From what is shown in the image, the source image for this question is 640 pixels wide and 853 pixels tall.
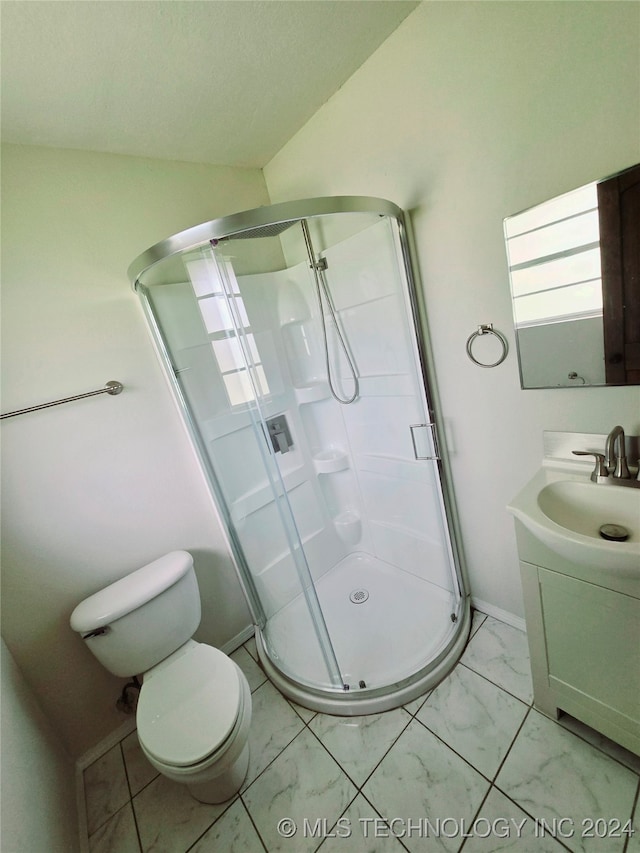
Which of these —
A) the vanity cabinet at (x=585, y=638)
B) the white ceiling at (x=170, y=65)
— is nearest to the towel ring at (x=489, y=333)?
the vanity cabinet at (x=585, y=638)

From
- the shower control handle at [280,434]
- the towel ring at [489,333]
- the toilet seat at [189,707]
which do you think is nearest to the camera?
the toilet seat at [189,707]

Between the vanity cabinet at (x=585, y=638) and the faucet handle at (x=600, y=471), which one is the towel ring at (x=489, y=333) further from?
the vanity cabinet at (x=585, y=638)

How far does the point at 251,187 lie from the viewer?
174 centimetres

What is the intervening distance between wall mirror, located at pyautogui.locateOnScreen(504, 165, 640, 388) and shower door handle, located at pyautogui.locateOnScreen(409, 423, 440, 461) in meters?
0.45

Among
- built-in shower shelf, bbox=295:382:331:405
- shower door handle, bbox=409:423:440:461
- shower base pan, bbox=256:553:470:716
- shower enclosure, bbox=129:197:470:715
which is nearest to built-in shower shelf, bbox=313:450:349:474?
shower enclosure, bbox=129:197:470:715

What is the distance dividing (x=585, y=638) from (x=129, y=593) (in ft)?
5.21

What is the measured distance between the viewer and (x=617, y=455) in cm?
101

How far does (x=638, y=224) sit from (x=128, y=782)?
260cm

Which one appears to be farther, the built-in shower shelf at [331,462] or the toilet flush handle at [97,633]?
the built-in shower shelf at [331,462]

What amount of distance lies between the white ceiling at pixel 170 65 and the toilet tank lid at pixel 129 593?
66.6 inches

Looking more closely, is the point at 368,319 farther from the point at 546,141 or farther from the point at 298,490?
the point at 298,490

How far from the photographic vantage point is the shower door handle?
1508mm

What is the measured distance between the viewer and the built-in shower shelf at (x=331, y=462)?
1.98 m

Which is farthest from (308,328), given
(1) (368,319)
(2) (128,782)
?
→ (2) (128,782)
